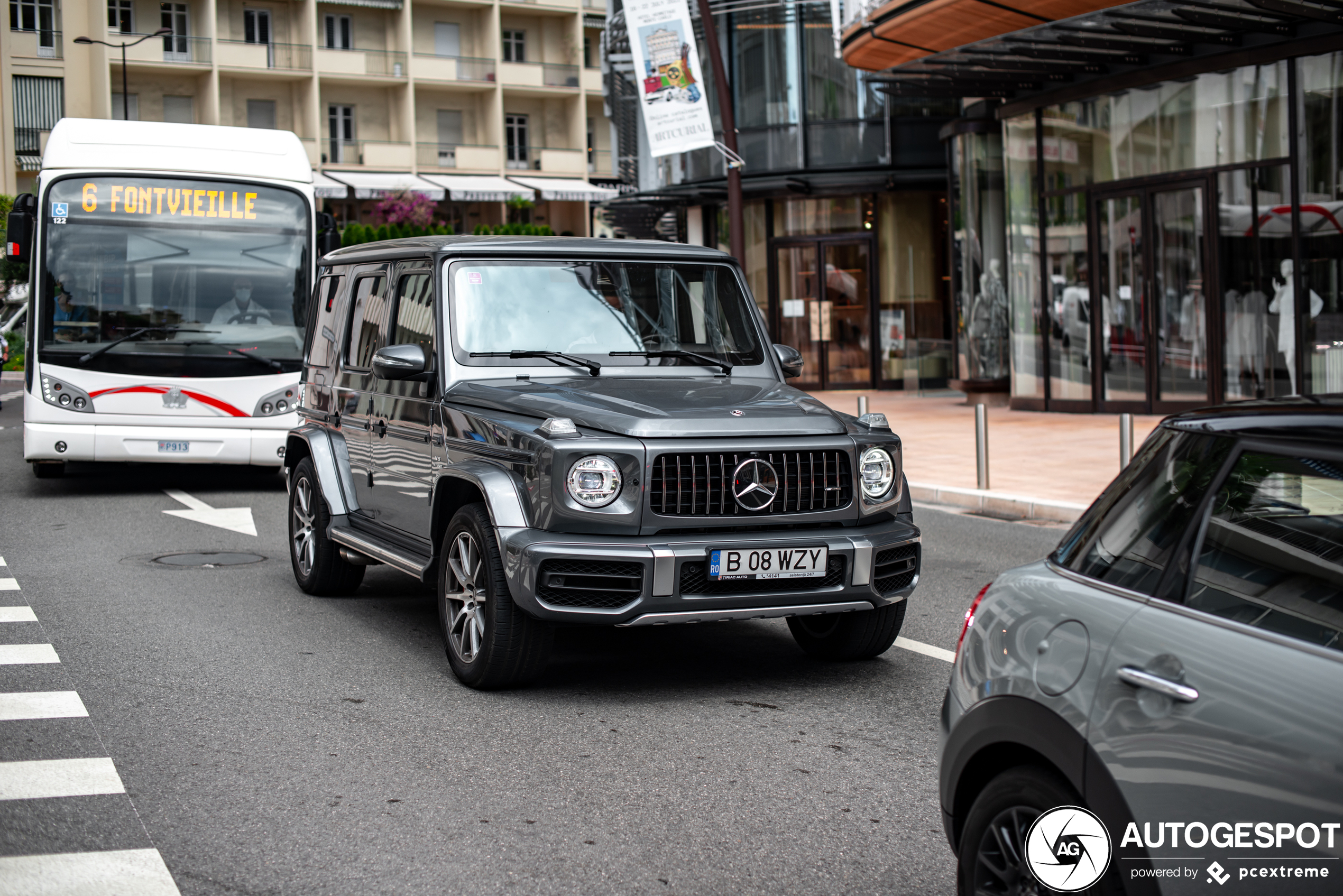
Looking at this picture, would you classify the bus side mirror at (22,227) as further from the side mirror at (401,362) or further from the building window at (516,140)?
the building window at (516,140)

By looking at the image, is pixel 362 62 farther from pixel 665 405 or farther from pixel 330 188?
pixel 665 405

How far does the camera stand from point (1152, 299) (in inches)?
768

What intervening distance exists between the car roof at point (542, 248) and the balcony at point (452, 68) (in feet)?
185

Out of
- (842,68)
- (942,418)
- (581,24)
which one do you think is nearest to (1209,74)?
(942,418)

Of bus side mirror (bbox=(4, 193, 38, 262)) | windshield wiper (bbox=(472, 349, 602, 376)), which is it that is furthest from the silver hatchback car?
bus side mirror (bbox=(4, 193, 38, 262))

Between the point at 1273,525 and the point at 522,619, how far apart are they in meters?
3.63

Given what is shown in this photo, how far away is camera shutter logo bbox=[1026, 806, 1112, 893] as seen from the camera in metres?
2.78

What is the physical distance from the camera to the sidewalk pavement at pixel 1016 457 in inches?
495

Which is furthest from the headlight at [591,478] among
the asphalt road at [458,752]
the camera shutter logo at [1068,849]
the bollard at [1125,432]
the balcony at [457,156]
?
the balcony at [457,156]

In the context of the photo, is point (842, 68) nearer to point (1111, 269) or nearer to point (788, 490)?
point (1111, 269)

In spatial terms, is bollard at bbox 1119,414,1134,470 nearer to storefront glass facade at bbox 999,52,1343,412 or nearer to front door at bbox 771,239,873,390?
storefront glass facade at bbox 999,52,1343,412

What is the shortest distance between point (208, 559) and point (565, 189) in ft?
186

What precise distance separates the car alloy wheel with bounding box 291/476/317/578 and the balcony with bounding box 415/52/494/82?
55.3 m

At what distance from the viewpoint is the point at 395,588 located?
8992 millimetres
